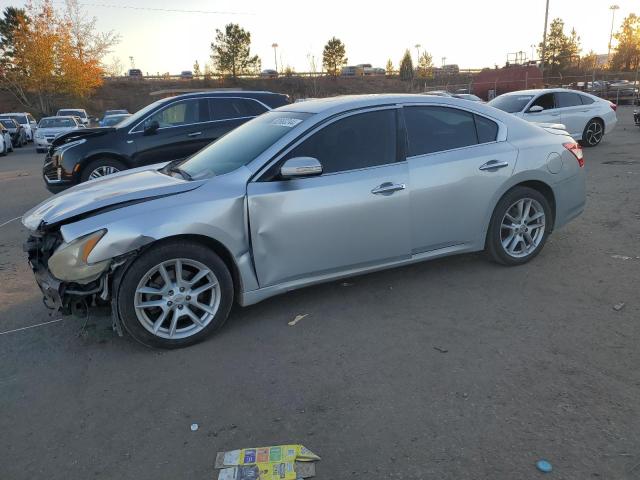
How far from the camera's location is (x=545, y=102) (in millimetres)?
13242

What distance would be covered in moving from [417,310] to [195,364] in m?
1.81

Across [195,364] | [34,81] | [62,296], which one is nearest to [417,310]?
[195,364]

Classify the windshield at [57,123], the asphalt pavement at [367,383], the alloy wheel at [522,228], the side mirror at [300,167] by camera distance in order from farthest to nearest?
the windshield at [57,123] → the alloy wheel at [522,228] → the side mirror at [300,167] → the asphalt pavement at [367,383]

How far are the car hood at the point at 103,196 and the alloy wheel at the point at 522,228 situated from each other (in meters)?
2.94

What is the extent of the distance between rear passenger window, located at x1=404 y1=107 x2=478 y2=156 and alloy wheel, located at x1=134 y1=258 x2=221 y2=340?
2059 millimetres

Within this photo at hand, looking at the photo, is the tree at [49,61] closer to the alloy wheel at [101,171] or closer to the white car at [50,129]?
the white car at [50,129]

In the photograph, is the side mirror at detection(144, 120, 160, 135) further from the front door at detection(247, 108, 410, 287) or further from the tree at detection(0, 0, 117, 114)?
the tree at detection(0, 0, 117, 114)

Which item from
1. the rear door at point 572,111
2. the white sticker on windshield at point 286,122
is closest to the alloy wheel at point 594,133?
the rear door at point 572,111

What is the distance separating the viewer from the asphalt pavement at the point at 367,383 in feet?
8.60

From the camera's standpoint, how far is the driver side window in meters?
13.1

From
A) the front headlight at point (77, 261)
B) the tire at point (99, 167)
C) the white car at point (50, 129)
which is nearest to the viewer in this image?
the front headlight at point (77, 261)

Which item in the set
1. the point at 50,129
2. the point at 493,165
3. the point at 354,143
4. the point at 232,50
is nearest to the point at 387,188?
the point at 354,143

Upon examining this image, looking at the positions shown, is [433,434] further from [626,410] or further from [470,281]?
[470,281]

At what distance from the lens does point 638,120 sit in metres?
18.5
